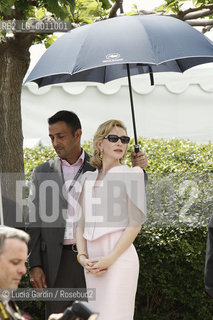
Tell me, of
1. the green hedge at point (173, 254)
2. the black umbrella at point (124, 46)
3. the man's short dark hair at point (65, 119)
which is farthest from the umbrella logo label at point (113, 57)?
the green hedge at point (173, 254)

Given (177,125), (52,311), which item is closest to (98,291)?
(52,311)

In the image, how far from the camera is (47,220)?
444 centimetres

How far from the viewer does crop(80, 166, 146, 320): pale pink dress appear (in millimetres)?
4145

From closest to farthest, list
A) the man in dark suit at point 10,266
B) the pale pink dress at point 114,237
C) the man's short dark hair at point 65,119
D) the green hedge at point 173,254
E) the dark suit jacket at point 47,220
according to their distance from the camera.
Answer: the man in dark suit at point 10,266, the pale pink dress at point 114,237, the dark suit jacket at point 47,220, the man's short dark hair at point 65,119, the green hedge at point 173,254

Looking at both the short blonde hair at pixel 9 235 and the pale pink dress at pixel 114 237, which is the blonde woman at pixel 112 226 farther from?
the short blonde hair at pixel 9 235

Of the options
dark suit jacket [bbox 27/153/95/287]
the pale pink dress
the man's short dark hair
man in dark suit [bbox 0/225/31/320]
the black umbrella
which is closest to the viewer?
man in dark suit [bbox 0/225/31/320]

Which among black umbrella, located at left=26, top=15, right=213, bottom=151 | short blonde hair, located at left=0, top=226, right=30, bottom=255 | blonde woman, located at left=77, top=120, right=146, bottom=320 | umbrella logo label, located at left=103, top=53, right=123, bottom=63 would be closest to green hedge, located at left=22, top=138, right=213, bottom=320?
blonde woman, located at left=77, top=120, right=146, bottom=320

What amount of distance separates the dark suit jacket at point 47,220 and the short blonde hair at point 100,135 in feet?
0.95

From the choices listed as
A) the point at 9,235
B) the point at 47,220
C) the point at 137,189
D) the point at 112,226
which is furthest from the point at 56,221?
the point at 9,235

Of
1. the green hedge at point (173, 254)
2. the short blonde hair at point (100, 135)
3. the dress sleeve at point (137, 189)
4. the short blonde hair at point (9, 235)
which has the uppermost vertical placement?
the short blonde hair at point (100, 135)

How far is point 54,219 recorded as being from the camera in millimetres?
4410

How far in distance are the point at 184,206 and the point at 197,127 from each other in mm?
4973

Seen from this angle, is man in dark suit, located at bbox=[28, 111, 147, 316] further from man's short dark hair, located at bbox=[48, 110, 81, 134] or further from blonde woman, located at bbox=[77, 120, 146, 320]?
blonde woman, located at bbox=[77, 120, 146, 320]

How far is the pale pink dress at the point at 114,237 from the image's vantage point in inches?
163
